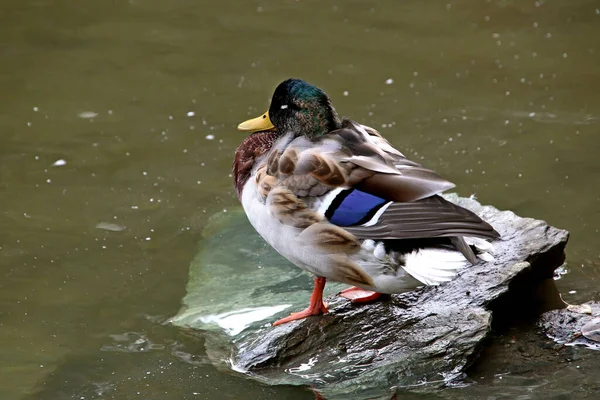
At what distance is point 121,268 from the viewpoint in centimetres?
535

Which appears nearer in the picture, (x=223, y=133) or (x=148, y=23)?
(x=223, y=133)

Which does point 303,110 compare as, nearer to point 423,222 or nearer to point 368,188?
point 368,188

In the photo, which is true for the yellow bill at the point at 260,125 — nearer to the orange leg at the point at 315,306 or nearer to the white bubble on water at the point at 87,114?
the orange leg at the point at 315,306

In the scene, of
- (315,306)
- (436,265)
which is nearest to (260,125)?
(315,306)

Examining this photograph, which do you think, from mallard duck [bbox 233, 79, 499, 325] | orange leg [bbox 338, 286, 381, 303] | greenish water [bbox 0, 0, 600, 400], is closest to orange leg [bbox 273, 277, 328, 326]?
mallard duck [bbox 233, 79, 499, 325]

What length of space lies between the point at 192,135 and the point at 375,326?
123 inches

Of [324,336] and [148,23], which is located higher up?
[148,23]

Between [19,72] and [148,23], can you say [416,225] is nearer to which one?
[19,72]

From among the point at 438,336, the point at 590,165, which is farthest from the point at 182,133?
the point at 438,336

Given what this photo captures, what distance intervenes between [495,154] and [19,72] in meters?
4.16

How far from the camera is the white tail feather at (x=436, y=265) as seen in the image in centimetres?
367

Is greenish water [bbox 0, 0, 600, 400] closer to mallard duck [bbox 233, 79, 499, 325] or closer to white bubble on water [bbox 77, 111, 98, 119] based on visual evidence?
white bubble on water [bbox 77, 111, 98, 119]

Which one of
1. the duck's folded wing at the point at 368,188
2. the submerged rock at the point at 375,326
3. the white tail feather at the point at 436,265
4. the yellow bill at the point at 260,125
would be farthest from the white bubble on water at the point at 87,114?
the white tail feather at the point at 436,265

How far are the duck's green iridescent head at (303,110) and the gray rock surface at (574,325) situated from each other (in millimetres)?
1379
